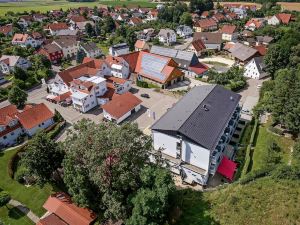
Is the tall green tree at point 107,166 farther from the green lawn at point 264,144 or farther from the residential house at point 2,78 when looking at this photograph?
the residential house at point 2,78

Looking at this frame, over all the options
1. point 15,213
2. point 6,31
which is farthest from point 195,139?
point 6,31

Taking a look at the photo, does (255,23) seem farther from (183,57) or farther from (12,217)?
(12,217)

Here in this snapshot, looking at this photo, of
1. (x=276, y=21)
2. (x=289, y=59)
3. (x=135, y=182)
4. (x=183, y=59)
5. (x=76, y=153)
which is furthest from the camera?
(x=276, y=21)

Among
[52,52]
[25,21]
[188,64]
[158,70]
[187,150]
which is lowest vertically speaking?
[188,64]

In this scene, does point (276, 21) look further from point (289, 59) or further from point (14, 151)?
point (14, 151)

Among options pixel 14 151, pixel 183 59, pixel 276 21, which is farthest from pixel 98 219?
pixel 276 21

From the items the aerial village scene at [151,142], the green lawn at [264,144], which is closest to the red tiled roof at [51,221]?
the aerial village scene at [151,142]
